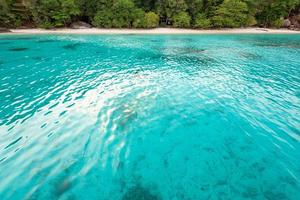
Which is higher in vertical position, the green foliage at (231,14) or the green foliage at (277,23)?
the green foliage at (231,14)

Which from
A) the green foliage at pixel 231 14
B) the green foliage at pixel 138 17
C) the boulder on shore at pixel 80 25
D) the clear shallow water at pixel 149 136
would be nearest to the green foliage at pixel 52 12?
the boulder on shore at pixel 80 25

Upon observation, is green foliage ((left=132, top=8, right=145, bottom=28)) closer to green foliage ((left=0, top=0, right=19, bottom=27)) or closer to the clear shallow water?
green foliage ((left=0, top=0, right=19, bottom=27))

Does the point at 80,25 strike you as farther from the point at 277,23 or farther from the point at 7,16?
the point at 277,23

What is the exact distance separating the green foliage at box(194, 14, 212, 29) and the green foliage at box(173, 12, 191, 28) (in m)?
2.71

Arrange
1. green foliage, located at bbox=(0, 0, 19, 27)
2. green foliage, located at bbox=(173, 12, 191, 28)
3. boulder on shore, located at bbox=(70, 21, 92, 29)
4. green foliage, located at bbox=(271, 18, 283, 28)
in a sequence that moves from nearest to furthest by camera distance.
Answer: green foliage, located at bbox=(0, 0, 19, 27) → green foliage, located at bbox=(173, 12, 191, 28) → boulder on shore, located at bbox=(70, 21, 92, 29) → green foliage, located at bbox=(271, 18, 283, 28)

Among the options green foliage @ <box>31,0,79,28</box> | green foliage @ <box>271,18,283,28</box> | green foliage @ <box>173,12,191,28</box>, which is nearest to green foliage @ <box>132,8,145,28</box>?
green foliage @ <box>173,12,191,28</box>

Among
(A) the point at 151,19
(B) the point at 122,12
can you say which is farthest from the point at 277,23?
(B) the point at 122,12

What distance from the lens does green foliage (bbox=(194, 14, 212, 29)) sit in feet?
188

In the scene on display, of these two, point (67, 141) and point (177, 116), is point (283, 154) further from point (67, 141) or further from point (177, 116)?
point (67, 141)

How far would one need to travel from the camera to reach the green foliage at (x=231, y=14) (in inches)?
2165

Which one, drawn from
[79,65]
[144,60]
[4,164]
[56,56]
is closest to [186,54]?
[144,60]

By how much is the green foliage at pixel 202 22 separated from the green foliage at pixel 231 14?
187 centimetres

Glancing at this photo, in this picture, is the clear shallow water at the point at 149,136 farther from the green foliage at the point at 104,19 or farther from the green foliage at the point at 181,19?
the green foliage at the point at 181,19

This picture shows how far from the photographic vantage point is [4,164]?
662 centimetres
